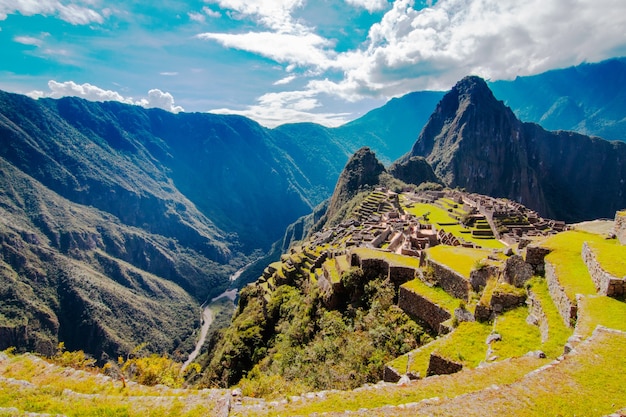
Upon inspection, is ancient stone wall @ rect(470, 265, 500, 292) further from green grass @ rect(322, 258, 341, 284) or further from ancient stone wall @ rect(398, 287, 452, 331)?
green grass @ rect(322, 258, 341, 284)

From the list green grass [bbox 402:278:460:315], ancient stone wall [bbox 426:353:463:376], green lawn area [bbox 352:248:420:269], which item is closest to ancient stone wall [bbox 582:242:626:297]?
ancient stone wall [bbox 426:353:463:376]

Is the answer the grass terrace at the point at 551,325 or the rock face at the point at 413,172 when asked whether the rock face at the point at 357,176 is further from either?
the grass terrace at the point at 551,325

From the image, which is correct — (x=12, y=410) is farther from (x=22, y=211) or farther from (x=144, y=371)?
(x=22, y=211)

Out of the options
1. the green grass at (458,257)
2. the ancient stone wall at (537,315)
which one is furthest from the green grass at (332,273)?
the ancient stone wall at (537,315)

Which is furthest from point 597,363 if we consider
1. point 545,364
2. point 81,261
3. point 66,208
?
point 66,208

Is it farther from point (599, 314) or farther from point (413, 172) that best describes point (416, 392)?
point (413, 172)

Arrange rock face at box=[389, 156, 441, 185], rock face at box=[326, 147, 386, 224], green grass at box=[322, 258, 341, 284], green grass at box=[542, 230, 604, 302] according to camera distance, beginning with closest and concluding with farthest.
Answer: green grass at box=[542, 230, 604, 302], green grass at box=[322, 258, 341, 284], rock face at box=[326, 147, 386, 224], rock face at box=[389, 156, 441, 185]
